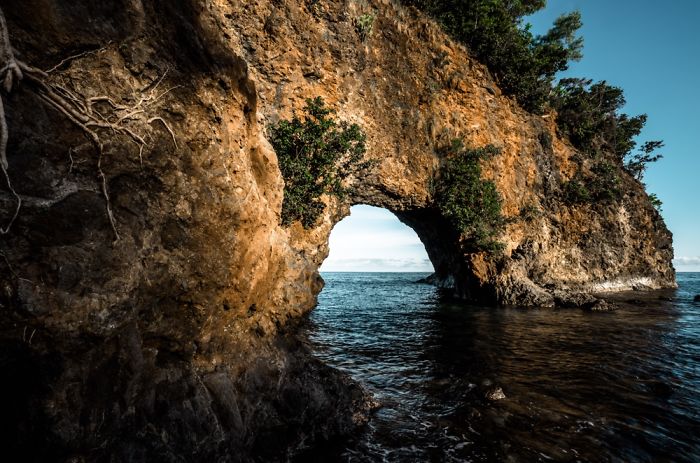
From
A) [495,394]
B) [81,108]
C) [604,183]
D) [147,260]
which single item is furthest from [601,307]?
[81,108]

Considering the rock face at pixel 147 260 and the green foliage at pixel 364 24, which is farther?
the green foliage at pixel 364 24

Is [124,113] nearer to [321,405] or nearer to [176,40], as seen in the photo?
[176,40]

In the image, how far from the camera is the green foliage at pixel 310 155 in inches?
615

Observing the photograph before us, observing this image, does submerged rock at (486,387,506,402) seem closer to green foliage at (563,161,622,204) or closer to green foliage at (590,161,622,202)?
green foliage at (563,161,622,204)

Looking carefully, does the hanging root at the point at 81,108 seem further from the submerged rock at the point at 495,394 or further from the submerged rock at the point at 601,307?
the submerged rock at the point at 601,307

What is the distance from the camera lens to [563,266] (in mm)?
32281

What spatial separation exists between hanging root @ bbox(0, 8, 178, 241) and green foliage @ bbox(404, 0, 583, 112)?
24.0 m

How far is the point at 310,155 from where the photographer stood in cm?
1634

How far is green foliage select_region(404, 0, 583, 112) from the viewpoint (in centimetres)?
2446

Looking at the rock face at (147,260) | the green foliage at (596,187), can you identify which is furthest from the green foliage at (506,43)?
the rock face at (147,260)

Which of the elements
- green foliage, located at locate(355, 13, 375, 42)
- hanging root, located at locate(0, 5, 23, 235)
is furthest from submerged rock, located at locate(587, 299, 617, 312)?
hanging root, located at locate(0, 5, 23, 235)

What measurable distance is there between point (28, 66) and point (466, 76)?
26.2 m

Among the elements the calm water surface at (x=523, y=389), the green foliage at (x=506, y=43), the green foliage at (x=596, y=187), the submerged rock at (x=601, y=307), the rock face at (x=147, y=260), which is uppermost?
the green foliage at (x=506, y=43)

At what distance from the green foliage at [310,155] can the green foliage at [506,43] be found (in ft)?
42.4
